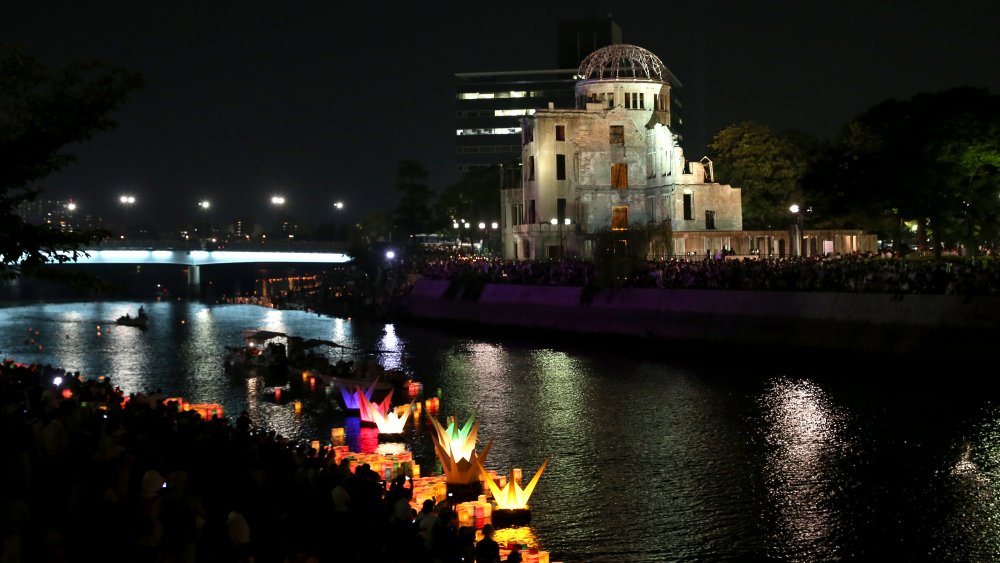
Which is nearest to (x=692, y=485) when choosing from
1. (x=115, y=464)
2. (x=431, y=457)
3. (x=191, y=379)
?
(x=431, y=457)

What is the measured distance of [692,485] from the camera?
28.2m

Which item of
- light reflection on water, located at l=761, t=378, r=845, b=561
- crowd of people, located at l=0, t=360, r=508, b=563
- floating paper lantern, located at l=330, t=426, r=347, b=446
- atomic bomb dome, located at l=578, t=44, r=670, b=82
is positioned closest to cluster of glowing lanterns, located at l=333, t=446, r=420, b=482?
floating paper lantern, located at l=330, t=426, r=347, b=446

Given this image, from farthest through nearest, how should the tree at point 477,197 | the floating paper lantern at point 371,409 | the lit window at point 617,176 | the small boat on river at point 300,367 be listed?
the tree at point 477,197 → the lit window at point 617,176 → the small boat on river at point 300,367 → the floating paper lantern at point 371,409

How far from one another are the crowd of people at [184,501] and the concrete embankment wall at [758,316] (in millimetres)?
36456

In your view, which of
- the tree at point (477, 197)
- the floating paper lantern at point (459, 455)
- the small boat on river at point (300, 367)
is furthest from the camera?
the tree at point (477, 197)

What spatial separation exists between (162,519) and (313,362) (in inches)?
1469

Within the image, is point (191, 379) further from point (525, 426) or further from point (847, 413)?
point (847, 413)

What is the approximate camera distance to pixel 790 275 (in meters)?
59.0

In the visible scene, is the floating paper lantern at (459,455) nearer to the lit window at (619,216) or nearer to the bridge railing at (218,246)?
the lit window at (619,216)

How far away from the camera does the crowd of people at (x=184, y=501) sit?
12883mm

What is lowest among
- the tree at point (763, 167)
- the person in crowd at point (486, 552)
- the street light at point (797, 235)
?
the person in crowd at point (486, 552)

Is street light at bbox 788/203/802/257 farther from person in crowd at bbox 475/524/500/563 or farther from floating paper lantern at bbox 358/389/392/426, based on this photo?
person in crowd at bbox 475/524/500/563

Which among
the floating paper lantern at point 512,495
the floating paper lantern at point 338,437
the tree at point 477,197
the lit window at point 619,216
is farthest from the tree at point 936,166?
the tree at point 477,197

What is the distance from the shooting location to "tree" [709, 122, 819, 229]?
333 ft
